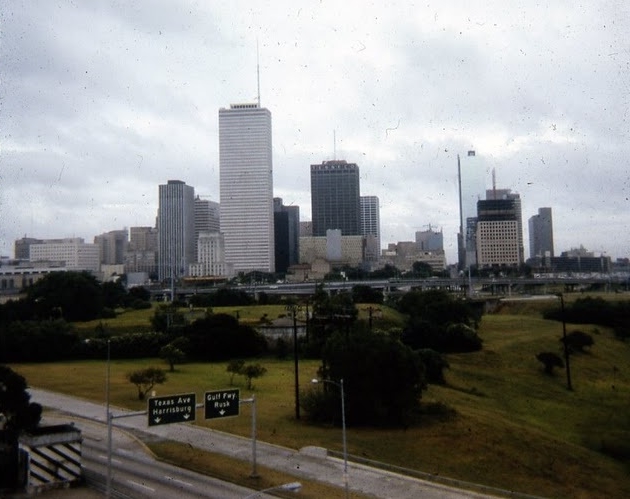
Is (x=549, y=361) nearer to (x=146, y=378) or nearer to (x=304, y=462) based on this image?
(x=146, y=378)

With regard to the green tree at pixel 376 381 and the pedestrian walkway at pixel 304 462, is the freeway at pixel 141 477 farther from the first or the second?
the green tree at pixel 376 381

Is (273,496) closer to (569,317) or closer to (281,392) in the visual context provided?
(281,392)

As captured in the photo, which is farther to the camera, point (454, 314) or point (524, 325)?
point (524, 325)

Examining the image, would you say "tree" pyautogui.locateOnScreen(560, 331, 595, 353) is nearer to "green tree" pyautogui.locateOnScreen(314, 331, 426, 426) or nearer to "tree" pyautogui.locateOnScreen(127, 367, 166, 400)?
"green tree" pyautogui.locateOnScreen(314, 331, 426, 426)

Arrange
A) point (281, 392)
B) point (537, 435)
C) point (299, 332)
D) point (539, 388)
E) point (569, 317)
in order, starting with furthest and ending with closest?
point (569, 317), point (299, 332), point (539, 388), point (281, 392), point (537, 435)

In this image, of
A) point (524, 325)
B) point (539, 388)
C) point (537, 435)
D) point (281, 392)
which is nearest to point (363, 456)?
point (537, 435)

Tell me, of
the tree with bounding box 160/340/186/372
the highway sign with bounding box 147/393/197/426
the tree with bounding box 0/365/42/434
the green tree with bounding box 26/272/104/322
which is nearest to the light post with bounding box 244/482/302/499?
the highway sign with bounding box 147/393/197/426

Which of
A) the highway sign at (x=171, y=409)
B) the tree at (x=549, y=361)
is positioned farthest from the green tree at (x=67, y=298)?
the highway sign at (x=171, y=409)
